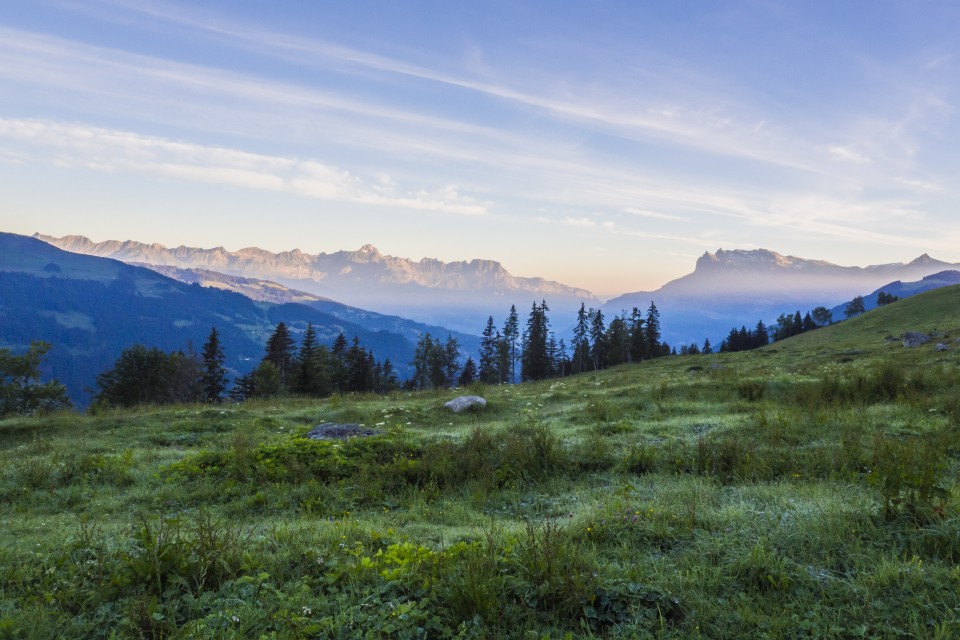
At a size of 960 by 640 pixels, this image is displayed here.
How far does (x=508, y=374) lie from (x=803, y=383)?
78.6 meters

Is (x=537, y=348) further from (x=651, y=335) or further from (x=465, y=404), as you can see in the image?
(x=465, y=404)

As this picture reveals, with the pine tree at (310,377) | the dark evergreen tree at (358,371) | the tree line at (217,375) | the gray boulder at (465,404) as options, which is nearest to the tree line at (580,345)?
the dark evergreen tree at (358,371)

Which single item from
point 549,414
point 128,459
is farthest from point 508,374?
point 128,459

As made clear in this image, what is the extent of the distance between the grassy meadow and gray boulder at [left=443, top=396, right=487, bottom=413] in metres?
5.16

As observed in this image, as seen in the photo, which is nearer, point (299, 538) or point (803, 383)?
point (299, 538)

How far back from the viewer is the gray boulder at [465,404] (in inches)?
658

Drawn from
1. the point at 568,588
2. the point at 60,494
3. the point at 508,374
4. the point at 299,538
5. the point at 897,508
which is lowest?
the point at 508,374

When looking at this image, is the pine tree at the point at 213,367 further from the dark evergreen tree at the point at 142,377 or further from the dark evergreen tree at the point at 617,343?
the dark evergreen tree at the point at 617,343

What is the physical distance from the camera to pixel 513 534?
17.1 feet

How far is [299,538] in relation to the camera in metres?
5.41

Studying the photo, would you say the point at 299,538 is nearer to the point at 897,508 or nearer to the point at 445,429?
the point at 897,508

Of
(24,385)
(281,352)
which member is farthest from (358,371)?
(24,385)

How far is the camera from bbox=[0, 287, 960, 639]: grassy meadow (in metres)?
3.70

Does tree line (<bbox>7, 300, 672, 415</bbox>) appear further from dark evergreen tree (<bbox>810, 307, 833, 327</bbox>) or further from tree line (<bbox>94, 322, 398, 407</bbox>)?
dark evergreen tree (<bbox>810, 307, 833, 327</bbox>)
